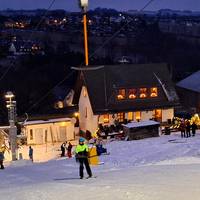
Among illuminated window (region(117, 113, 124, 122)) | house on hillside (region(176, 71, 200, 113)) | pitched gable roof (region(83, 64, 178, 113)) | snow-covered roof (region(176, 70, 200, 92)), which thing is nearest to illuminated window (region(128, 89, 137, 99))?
pitched gable roof (region(83, 64, 178, 113))

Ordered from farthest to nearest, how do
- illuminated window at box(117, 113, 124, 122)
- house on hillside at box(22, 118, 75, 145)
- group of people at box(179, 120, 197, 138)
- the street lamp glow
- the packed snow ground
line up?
illuminated window at box(117, 113, 124, 122) < house on hillside at box(22, 118, 75, 145) < group of people at box(179, 120, 197, 138) < the street lamp glow < the packed snow ground

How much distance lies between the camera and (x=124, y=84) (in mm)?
42375

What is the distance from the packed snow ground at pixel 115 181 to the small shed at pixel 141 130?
25.9 ft

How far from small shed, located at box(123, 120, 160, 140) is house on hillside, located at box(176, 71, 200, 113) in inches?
762

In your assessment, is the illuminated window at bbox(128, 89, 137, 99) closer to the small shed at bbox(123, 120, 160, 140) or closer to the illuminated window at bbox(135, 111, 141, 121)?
the illuminated window at bbox(135, 111, 141, 121)

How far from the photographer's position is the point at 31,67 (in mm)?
81000

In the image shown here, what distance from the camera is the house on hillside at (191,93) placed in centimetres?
5591

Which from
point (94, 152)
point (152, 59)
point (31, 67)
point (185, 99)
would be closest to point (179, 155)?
point (94, 152)

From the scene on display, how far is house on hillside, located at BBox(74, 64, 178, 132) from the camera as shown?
41.6m

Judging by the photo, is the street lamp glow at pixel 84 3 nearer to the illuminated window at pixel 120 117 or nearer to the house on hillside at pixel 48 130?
the house on hillside at pixel 48 130

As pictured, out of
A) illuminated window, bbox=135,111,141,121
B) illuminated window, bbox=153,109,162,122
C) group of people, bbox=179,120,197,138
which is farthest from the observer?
illuminated window, bbox=153,109,162,122

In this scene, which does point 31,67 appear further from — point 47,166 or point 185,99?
point 47,166

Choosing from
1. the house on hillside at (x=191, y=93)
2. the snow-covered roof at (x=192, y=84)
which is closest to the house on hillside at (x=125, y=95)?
the house on hillside at (x=191, y=93)

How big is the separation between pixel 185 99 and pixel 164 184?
45.1 m
